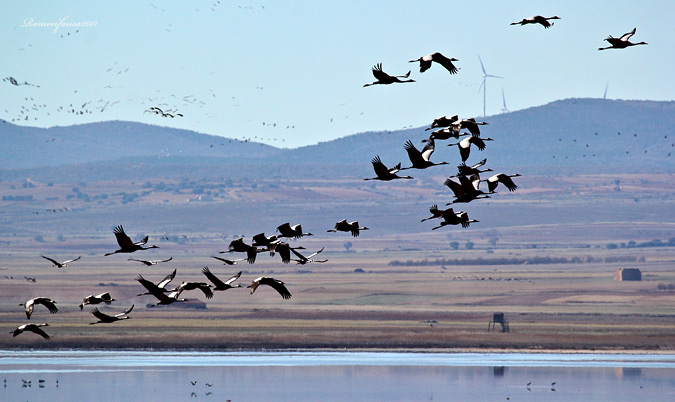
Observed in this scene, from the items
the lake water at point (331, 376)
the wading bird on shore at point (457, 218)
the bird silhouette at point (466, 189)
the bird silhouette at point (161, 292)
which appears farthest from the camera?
the lake water at point (331, 376)

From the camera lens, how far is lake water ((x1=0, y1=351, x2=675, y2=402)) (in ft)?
197

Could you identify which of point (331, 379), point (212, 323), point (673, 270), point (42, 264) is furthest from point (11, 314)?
point (673, 270)

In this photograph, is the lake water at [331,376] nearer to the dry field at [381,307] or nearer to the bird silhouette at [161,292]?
the dry field at [381,307]

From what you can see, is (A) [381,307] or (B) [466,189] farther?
(A) [381,307]

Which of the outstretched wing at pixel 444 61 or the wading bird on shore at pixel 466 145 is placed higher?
the outstretched wing at pixel 444 61

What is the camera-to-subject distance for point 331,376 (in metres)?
66.4

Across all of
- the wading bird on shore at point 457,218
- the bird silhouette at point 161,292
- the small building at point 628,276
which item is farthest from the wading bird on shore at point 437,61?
the small building at point 628,276

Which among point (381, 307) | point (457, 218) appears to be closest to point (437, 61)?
point (457, 218)

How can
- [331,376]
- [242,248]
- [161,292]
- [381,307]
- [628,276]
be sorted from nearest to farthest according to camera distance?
[161,292], [242,248], [331,376], [381,307], [628,276]

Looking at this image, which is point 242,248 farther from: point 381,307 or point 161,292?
point 381,307

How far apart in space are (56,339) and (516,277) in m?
74.1

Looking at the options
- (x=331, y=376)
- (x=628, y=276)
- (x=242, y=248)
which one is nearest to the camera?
(x=242, y=248)

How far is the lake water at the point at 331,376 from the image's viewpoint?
60125mm

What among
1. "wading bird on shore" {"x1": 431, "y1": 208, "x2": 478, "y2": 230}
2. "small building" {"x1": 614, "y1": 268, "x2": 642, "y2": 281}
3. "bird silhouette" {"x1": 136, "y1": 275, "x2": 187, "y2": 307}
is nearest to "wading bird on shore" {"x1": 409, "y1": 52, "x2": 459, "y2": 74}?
"wading bird on shore" {"x1": 431, "y1": 208, "x2": 478, "y2": 230}
